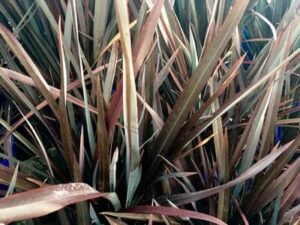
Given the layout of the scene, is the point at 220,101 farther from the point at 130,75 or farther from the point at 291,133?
the point at 130,75

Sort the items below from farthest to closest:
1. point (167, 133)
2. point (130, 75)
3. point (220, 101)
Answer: point (220, 101)
point (167, 133)
point (130, 75)

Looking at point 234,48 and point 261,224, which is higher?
point 234,48

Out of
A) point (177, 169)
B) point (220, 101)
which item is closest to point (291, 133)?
point (220, 101)

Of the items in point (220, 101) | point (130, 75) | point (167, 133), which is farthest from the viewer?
point (220, 101)

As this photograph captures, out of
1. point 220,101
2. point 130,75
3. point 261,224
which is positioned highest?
point 130,75

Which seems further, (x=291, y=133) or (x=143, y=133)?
(x=291, y=133)

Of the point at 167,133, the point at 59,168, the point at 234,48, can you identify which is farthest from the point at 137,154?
the point at 234,48

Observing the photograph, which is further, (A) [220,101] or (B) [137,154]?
(A) [220,101]

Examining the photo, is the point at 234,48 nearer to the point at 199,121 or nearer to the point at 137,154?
the point at 199,121

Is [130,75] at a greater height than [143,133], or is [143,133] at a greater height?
[130,75]
